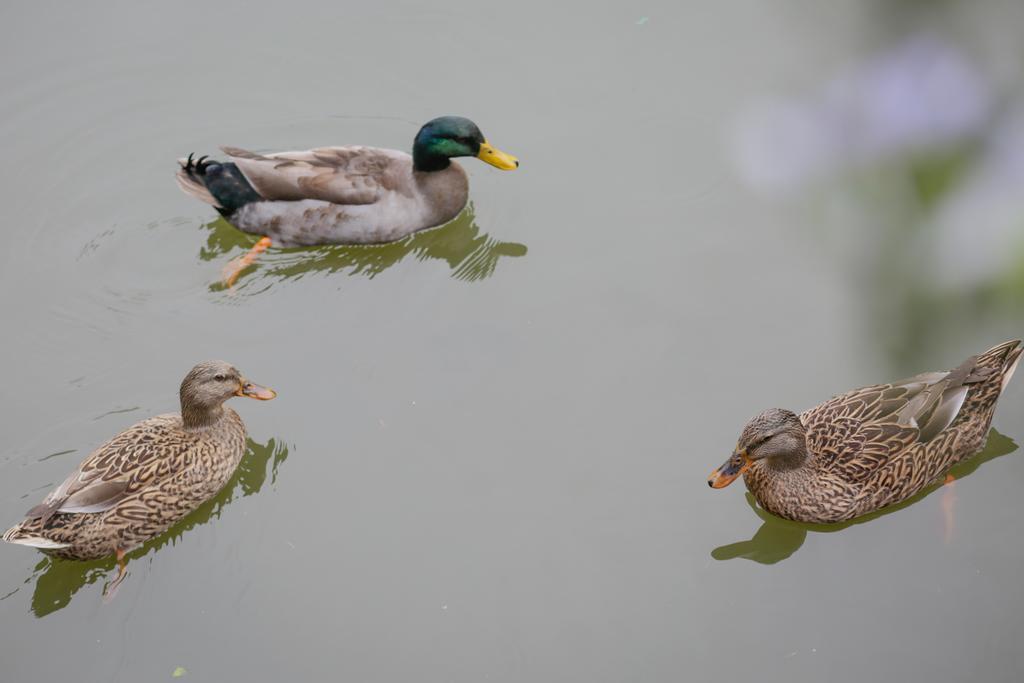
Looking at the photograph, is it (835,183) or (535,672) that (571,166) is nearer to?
(535,672)

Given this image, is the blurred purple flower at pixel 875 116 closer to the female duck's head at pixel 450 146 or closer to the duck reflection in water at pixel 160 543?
the duck reflection in water at pixel 160 543

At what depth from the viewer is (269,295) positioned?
627cm

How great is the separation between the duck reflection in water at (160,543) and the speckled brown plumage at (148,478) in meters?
0.09

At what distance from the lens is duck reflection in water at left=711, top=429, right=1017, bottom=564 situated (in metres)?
5.09

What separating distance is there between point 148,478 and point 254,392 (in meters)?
0.65

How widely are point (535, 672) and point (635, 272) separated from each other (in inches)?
99.7

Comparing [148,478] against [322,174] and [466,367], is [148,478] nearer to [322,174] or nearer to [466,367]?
[466,367]

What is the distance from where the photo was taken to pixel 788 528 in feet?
17.1

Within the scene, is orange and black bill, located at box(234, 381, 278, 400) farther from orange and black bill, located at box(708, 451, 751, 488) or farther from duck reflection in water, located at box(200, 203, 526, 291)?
orange and black bill, located at box(708, 451, 751, 488)

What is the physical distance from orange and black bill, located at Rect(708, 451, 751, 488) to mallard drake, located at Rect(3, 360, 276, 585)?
84.8 inches

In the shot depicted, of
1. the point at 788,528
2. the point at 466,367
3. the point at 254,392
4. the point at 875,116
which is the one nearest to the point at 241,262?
A: the point at 254,392

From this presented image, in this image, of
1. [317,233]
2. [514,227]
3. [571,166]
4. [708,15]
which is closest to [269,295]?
[317,233]

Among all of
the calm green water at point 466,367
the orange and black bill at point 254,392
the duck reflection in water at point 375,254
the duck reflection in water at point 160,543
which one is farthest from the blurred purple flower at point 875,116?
the duck reflection in water at point 375,254

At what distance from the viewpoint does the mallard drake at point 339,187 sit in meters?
6.35
